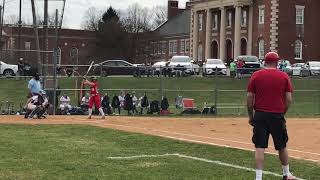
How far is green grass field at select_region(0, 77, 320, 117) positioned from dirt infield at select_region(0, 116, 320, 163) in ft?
23.7

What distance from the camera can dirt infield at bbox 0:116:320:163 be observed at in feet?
46.8

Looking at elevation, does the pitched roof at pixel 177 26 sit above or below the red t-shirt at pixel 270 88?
above

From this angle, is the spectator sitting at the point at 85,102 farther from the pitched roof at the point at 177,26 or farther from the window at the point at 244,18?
the pitched roof at the point at 177,26

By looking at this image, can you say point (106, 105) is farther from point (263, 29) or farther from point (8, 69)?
point (263, 29)

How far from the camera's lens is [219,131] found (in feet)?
60.8

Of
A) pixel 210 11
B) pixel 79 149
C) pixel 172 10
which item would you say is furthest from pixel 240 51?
pixel 79 149

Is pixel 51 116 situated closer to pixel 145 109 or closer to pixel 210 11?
pixel 145 109

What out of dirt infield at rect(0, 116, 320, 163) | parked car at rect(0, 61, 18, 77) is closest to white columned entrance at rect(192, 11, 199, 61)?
parked car at rect(0, 61, 18, 77)

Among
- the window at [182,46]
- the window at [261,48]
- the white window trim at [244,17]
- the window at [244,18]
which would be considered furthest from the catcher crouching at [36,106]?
the window at [182,46]

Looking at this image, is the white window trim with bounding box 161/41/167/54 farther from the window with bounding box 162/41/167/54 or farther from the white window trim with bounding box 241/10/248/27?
the white window trim with bounding box 241/10/248/27

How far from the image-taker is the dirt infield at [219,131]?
1427 centimetres

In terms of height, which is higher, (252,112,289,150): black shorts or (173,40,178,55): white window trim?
(173,40,178,55): white window trim

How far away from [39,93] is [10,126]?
3905 mm

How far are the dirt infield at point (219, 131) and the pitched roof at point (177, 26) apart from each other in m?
69.8
